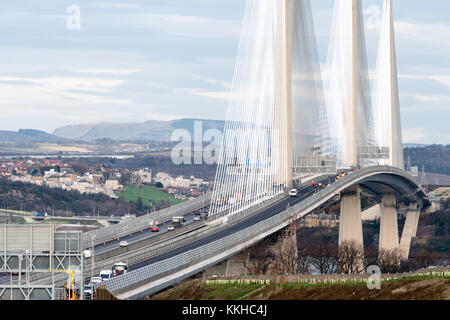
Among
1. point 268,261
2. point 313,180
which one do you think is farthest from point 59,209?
point 268,261

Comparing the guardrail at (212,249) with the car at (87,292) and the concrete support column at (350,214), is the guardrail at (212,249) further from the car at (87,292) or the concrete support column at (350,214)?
the concrete support column at (350,214)

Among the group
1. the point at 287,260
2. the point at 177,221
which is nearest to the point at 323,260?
the point at 177,221

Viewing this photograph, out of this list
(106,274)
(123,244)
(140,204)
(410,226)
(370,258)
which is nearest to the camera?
(106,274)

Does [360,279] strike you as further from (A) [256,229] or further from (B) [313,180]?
(B) [313,180]

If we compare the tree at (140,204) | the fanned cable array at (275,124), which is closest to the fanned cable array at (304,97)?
the fanned cable array at (275,124)

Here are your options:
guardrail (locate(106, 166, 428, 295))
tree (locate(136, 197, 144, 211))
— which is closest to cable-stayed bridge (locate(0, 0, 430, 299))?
guardrail (locate(106, 166, 428, 295))

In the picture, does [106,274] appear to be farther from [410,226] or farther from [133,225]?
[410,226]
